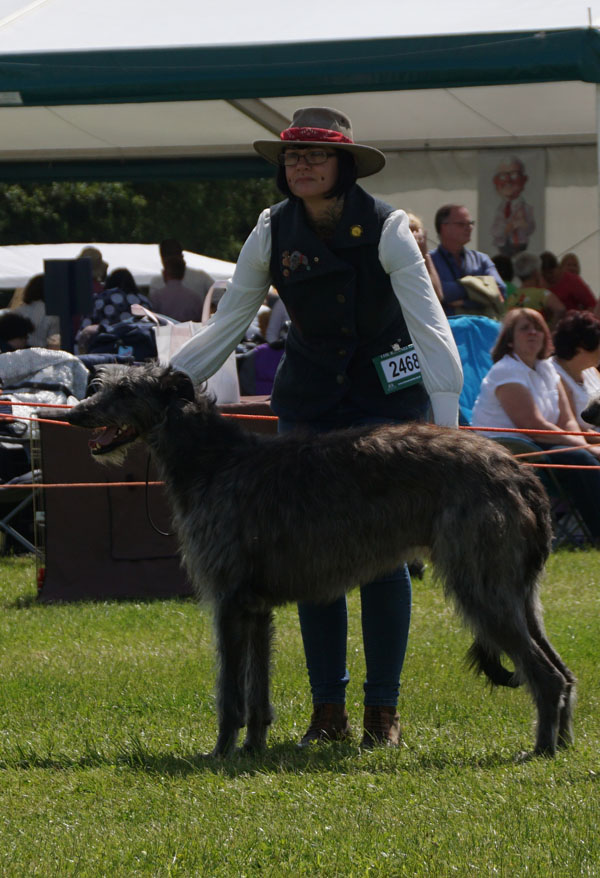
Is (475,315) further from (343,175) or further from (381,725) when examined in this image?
(381,725)

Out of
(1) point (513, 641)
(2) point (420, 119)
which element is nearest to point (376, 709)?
(1) point (513, 641)

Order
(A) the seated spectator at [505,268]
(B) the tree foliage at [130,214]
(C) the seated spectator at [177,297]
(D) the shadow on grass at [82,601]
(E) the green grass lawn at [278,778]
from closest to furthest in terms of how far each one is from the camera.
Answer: (E) the green grass lawn at [278,778] < (D) the shadow on grass at [82,601] < (A) the seated spectator at [505,268] < (C) the seated spectator at [177,297] < (B) the tree foliage at [130,214]

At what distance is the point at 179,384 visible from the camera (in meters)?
4.53

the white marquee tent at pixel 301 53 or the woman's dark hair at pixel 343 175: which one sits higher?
the white marquee tent at pixel 301 53

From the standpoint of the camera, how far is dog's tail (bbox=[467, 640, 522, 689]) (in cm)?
436

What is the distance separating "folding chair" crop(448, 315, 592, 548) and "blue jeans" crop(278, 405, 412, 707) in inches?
168

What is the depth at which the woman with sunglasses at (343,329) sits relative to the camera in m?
4.39

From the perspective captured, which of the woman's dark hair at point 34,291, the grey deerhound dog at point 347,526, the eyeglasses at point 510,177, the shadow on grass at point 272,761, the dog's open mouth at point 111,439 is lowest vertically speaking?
the shadow on grass at point 272,761

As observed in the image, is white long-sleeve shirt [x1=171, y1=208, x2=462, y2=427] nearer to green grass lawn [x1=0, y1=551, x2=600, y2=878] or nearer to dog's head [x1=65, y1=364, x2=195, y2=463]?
dog's head [x1=65, y1=364, x2=195, y2=463]

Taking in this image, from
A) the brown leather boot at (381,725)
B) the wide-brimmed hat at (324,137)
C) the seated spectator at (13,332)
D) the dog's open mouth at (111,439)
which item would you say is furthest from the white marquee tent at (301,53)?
the brown leather boot at (381,725)

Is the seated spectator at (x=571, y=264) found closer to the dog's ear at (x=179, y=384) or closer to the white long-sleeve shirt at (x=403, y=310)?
the white long-sleeve shirt at (x=403, y=310)

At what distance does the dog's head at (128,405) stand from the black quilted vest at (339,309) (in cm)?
43

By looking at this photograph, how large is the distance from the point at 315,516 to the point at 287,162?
4.06 feet

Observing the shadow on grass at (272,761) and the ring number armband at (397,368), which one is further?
the ring number armband at (397,368)
